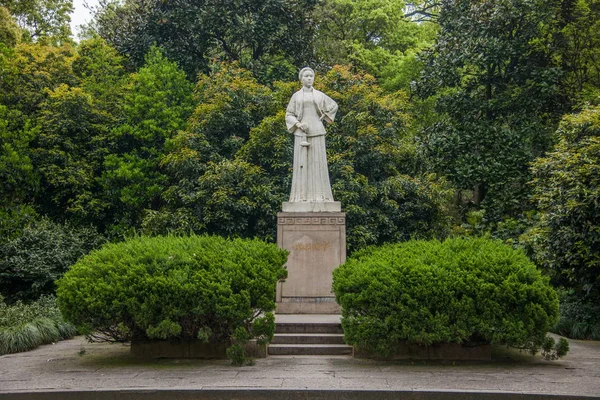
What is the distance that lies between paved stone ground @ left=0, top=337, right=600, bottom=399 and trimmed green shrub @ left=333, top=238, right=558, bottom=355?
411 millimetres

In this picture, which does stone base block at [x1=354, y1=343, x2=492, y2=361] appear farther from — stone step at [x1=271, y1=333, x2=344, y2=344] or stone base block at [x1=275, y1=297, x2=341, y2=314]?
stone base block at [x1=275, y1=297, x2=341, y2=314]

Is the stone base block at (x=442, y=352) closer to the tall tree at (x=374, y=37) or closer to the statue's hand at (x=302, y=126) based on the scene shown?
the statue's hand at (x=302, y=126)

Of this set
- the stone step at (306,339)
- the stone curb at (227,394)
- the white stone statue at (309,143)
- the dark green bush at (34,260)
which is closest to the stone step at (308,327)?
the stone step at (306,339)

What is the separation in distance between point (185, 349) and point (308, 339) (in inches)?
73.9

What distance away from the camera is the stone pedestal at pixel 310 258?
12.4 metres

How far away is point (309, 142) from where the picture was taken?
43.7 ft

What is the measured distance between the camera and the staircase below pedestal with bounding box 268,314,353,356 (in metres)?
10.0

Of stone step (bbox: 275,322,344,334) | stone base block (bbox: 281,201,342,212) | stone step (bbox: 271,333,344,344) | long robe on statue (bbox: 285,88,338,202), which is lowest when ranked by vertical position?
stone step (bbox: 271,333,344,344)

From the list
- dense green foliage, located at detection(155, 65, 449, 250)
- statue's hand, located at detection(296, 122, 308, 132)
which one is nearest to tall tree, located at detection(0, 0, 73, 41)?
dense green foliage, located at detection(155, 65, 449, 250)

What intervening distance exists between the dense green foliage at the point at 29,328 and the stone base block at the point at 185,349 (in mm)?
2853

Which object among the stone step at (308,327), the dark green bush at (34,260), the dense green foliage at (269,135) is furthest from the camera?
the dense green foliage at (269,135)

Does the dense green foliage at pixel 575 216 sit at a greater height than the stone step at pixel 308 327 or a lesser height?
greater

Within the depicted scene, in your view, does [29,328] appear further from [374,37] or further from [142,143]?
[374,37]

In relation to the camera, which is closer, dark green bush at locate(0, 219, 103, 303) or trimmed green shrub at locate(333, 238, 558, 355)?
trimmed green shrub at locate(333, 238, 558, 355)
